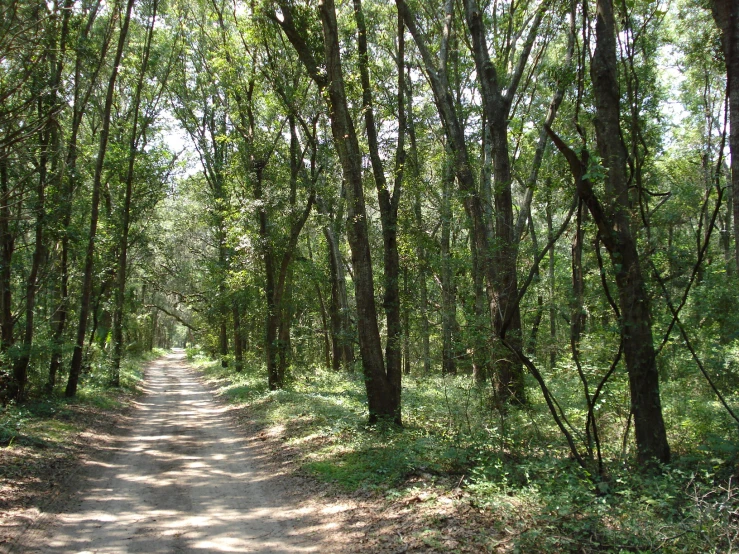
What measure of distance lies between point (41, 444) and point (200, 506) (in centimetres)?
490

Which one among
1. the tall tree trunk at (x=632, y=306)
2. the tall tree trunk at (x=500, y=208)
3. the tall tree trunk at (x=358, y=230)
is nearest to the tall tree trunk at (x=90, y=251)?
the tall tree trunk at (x=358, y=230)

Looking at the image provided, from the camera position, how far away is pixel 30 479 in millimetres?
7387

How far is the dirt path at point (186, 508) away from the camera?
211 inches

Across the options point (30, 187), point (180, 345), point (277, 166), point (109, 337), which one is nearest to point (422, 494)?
point (30, 187)

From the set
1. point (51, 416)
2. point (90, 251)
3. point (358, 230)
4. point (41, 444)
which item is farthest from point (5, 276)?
point (358, 230)

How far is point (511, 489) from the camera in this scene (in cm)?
570

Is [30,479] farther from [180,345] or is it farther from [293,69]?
[180,345]

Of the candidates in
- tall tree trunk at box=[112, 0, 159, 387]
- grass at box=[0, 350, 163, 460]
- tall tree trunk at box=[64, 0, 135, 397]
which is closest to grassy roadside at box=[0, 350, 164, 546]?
grass at box=[0, 350, 163, 460]

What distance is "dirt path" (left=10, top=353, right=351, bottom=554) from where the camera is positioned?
17.5 feet

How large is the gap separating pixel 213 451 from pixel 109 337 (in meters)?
20.6

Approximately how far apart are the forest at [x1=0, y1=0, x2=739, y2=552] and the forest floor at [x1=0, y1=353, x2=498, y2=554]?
27.0 inches

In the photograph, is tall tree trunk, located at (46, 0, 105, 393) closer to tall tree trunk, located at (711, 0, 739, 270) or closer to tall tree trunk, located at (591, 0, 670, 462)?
tall tree trunk, located at (591, 0, 670, 462)

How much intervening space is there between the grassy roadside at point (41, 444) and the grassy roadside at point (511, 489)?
3.87m

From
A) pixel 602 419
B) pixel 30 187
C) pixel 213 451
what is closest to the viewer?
pixel 602 419
